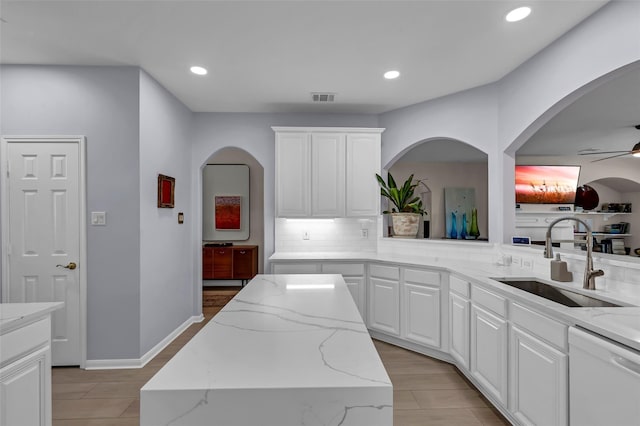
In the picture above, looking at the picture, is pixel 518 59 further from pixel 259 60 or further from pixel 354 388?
pixel 354 388

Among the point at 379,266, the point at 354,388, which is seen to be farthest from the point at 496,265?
the point at 354,388

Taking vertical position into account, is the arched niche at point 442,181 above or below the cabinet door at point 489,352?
above

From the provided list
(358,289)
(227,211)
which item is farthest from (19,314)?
(227,211)

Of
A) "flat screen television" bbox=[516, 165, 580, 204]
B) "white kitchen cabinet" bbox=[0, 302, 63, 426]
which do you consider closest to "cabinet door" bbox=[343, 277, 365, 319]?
"white kitchen cabinet" bbox=[0, 302, 63, 426]

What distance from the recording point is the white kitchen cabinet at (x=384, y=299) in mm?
3641

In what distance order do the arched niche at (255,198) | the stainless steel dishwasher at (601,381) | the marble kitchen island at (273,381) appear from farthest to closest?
the arched niche at (255,198) < the stainless steel dishwasher at (601,381) < the marble kitchen island at (273,381)

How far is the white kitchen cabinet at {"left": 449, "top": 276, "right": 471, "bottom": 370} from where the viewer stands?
283 cm

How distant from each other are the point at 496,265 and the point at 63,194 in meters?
4.07

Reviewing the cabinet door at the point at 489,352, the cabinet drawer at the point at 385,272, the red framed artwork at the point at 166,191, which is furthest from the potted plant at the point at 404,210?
the red framed artwork at the point at 166,191

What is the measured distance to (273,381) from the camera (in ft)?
3.00

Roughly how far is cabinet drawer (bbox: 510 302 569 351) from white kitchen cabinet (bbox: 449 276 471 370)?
70 cm

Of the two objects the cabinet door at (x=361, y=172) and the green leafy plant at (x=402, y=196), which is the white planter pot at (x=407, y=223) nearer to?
the green leafy plant at (x=402, y=196)

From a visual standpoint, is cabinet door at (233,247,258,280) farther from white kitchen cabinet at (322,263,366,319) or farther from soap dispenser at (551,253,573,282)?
soap dispenser at (551,253,573,282)

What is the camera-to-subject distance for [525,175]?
6254mm
